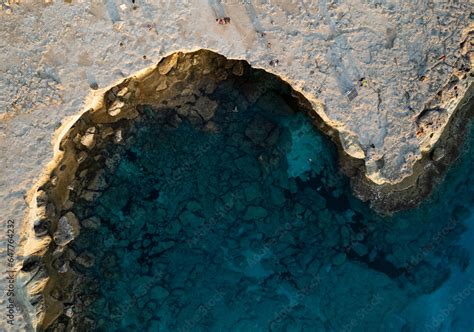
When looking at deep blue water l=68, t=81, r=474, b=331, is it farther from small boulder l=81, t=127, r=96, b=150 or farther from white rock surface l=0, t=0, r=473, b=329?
white rock surface l=0, t=0, r=473, b=329

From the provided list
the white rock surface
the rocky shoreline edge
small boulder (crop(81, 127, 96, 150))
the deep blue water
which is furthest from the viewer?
the deep blue water

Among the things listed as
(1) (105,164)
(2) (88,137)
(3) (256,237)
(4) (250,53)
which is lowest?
(3) (256,237)

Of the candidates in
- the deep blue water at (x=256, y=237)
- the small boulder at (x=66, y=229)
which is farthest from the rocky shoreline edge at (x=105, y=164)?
the deep blue water at (x=256, y=237)

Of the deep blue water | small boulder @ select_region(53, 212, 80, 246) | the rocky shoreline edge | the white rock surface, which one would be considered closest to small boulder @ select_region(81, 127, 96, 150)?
the rocky shoreline edge

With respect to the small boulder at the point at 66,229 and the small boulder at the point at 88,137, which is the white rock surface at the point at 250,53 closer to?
the small boulder at the point at 88,137

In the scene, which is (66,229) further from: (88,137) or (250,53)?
(250,53)

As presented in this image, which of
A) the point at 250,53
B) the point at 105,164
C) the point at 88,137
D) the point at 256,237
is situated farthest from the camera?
the point at 256,237

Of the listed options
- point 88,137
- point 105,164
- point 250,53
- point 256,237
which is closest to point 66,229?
point 105,164
